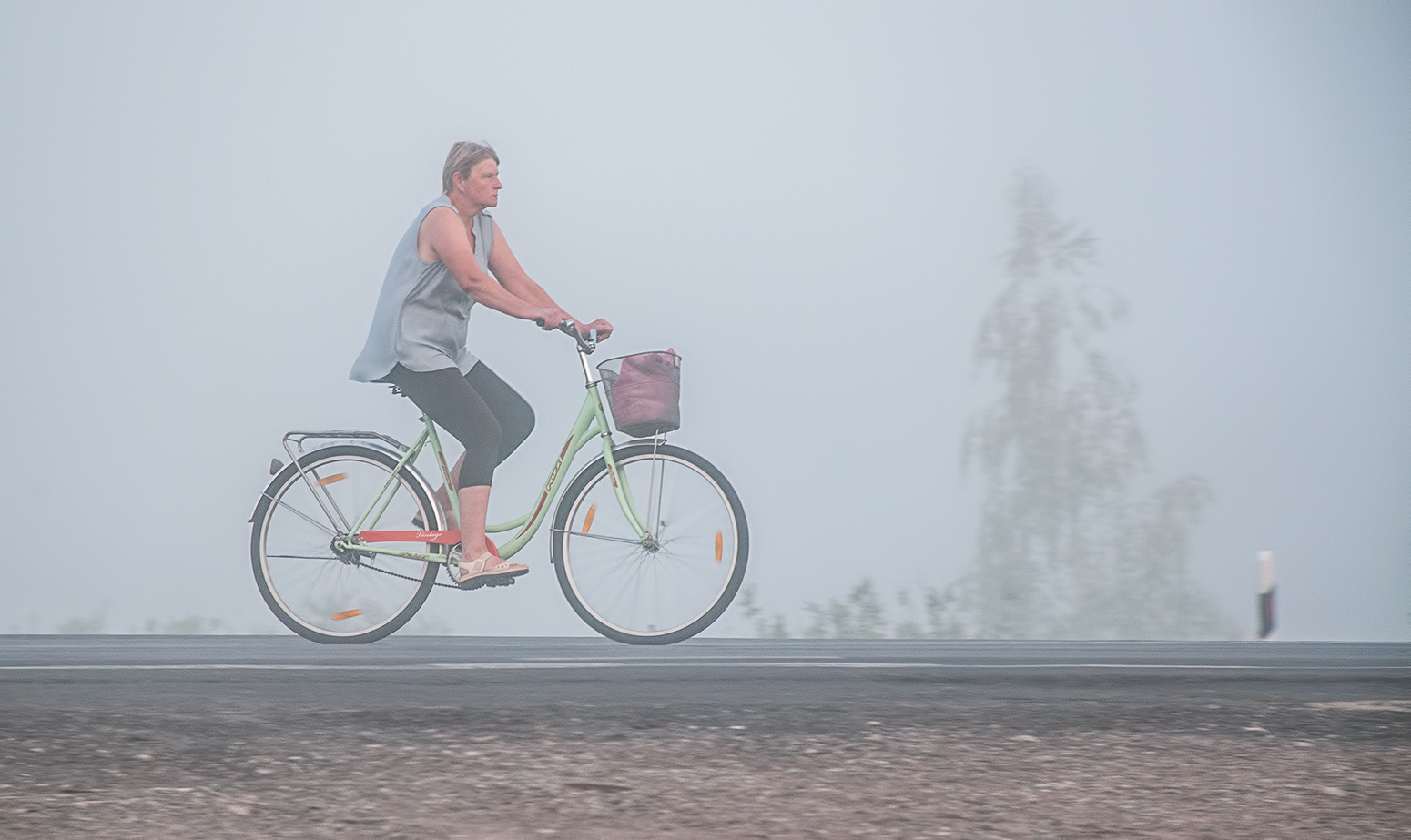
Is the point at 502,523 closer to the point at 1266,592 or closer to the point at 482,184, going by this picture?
the point at 482,184

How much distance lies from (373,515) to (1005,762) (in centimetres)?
286

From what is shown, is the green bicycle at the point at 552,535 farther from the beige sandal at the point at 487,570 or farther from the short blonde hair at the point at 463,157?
the short blonde hair at the point at 463,157

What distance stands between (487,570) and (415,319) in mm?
929

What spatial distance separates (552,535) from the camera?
198 inches

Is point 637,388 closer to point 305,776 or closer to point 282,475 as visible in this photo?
point 282,475

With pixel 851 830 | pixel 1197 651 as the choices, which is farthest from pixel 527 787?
pixel 1197 651

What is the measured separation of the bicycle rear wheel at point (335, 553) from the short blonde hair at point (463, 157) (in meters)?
1.07

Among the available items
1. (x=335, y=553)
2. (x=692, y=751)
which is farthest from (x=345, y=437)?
(x=692, y=751)

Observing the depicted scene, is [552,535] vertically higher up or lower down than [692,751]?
higher up

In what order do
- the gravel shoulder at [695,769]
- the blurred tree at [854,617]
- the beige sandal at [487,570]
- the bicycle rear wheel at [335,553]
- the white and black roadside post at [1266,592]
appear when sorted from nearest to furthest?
the gravel shoulder at [695,769]
the beige sandal at [487,570]
the bicycle rear wheel at [335,553]
the white and black roadside post at [1266,592]
the blurred tree at [854,617]

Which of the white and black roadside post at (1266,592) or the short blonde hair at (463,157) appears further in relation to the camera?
the white and black roadside post at (1266,592)

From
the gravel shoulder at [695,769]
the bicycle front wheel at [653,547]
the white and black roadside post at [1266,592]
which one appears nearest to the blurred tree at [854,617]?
the white and black roadside post at [1266,592]


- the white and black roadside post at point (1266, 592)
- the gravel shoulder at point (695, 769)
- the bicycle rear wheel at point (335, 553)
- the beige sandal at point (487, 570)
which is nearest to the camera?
the gravel shoulder at point (695, 769)

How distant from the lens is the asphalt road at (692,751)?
2.49 metres
